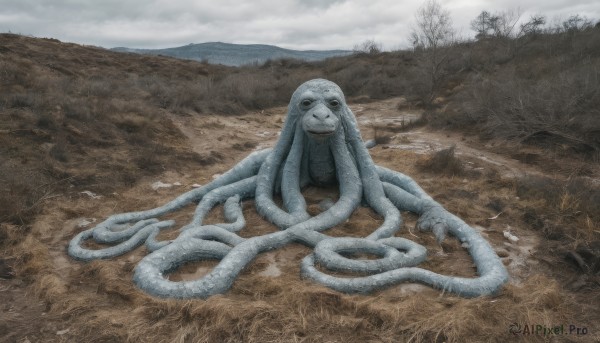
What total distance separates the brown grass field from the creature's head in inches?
37.0

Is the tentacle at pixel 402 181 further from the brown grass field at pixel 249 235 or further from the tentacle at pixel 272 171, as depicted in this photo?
the tentacle at pixel 272 171

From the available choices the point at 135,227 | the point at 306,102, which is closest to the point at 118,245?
the point at 135,227

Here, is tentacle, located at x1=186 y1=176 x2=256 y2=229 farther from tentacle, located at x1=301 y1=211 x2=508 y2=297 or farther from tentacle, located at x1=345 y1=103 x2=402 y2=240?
tentacle, located at x1=301 y1=211 x2=508 y2=297

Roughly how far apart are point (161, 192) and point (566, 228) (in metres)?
4.91

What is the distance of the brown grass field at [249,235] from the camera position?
2.80 metres

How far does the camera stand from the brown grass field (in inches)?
110

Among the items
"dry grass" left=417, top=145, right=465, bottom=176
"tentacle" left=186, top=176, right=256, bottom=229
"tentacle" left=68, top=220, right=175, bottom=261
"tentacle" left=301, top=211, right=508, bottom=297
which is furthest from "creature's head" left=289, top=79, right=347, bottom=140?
"dry grass" left=417, top=145, right=465, bottom=176

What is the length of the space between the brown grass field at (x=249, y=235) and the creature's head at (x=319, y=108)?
0.94 m

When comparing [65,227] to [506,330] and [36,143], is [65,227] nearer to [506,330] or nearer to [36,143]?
[36,143]

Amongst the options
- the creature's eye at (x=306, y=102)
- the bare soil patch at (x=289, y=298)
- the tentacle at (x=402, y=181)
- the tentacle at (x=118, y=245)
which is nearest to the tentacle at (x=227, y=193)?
the bare soil patch at (x=289, y=298)

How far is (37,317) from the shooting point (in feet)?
10.0

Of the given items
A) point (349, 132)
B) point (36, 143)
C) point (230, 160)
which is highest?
point (349, 132)

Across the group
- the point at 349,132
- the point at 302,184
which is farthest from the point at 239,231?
the point at 349,132

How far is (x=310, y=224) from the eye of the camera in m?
4.14
